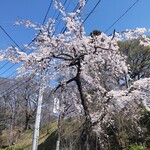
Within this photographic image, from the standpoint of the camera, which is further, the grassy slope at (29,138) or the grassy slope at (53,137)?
the grassy slope at (29,138)

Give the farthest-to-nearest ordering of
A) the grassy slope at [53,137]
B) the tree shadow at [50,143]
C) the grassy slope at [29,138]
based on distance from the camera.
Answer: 1. the grassy slope at [29,138]
2. the tree shadow at [50,143]
3. the grassy slope at [53,137]

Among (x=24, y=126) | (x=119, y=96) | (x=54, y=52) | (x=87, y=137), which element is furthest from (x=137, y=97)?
(x=24, y=126)

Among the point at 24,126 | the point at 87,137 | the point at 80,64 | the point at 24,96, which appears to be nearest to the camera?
the point at 87,137

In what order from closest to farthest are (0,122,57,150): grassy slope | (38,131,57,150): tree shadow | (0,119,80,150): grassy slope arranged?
1. (0,119,80,150): grassy slope
2. (38,131,57,150): tree shadow
3. (0,122,57,150): grassy slope

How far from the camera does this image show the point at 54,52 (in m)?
8.47

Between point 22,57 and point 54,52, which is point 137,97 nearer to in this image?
point 54,52

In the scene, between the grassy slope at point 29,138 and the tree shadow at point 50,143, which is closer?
the tree shadow at point 50,143

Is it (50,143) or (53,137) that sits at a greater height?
(53,137)

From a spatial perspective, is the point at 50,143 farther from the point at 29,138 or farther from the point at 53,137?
the point at 29,138

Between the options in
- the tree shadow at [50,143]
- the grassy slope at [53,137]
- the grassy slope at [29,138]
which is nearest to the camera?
the grassy slope at [53,137]

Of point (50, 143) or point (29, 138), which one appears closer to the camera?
point (50, 143)

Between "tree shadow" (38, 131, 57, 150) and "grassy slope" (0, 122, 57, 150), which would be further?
"grassy slope" (0, 122, 57, 150)

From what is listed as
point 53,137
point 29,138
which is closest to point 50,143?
point 53,137

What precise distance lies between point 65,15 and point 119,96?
9.81 ft
